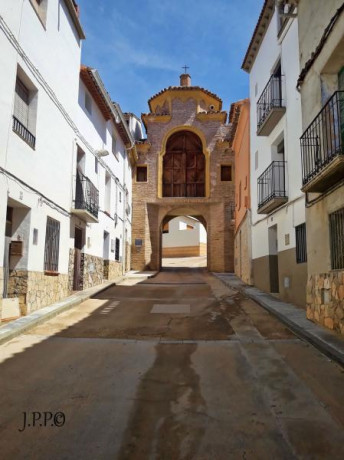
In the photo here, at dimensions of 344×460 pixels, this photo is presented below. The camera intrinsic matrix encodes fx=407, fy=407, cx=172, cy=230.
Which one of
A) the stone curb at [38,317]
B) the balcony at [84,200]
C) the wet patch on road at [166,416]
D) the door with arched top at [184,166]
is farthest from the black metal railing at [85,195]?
the door with arched top at [184,166]

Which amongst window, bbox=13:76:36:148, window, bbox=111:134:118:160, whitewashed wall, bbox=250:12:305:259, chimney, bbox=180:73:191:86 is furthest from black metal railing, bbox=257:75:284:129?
chimney, bbox=180:73:191:86

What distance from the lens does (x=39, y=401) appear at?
4188 mm

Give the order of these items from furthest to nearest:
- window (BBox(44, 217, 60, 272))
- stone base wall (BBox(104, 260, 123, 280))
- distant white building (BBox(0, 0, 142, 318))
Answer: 1. stone base wall (BBox(104, 260, 123, 280))
2. window (BBox(44, 217, 60, 272))
3. distant white building (BBox(0, 0, 142, 318))

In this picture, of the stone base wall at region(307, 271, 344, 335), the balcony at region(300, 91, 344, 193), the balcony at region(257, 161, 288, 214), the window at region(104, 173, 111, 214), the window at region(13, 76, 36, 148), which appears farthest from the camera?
the window at region(104, 173, 111, 214)

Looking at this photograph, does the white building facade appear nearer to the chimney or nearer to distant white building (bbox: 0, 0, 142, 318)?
distant white building (bbox: 0, 0, 142, 318)

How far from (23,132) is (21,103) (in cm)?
74

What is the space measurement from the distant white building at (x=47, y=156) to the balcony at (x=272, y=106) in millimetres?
5791

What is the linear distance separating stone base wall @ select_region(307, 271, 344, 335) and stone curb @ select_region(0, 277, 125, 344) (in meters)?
5.51

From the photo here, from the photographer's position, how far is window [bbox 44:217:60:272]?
1041 cm

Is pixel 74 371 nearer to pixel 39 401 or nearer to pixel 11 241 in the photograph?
pixel 39 401

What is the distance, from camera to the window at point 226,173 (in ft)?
82.3

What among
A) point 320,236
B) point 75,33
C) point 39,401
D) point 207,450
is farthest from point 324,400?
point 75,33

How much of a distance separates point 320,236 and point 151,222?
17910 mm

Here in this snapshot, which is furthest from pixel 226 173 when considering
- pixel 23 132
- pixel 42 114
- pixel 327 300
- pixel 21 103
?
pixel 327 300
